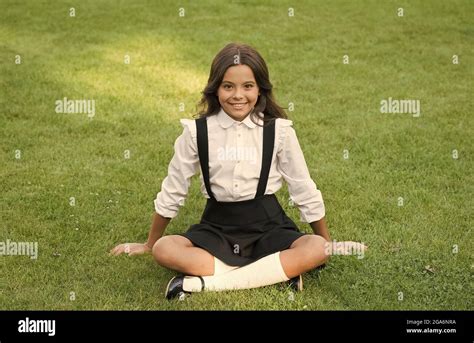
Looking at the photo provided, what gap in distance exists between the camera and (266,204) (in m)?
3.55

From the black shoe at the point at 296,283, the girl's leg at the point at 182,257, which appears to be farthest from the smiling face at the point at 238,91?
the black shoe at the point at 296,283

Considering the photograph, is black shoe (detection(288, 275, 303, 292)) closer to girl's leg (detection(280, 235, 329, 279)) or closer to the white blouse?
girl's leg (detection(280, 235, 329, 279))

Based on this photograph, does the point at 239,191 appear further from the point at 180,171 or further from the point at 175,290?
the point at 175,290

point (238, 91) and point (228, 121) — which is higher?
point (238, 91)

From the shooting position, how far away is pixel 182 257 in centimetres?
340

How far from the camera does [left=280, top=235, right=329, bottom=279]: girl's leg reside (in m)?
3.41

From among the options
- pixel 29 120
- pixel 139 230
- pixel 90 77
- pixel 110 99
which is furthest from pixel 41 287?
pixel 90 77

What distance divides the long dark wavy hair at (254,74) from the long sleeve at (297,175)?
0.41 feet

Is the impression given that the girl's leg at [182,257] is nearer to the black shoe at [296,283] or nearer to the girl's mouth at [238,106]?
the black shoe at [296,283]

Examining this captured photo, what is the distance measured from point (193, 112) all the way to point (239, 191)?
8.96 feet

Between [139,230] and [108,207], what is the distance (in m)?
0.38

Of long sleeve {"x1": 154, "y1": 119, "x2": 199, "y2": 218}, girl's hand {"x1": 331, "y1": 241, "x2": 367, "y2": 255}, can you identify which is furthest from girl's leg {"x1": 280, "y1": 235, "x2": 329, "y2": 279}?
long sleeve {"x1": 154, "y1": 119, "x2": 199, "y2": 218}

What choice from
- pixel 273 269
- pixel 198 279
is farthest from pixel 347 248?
pixel 198 279
